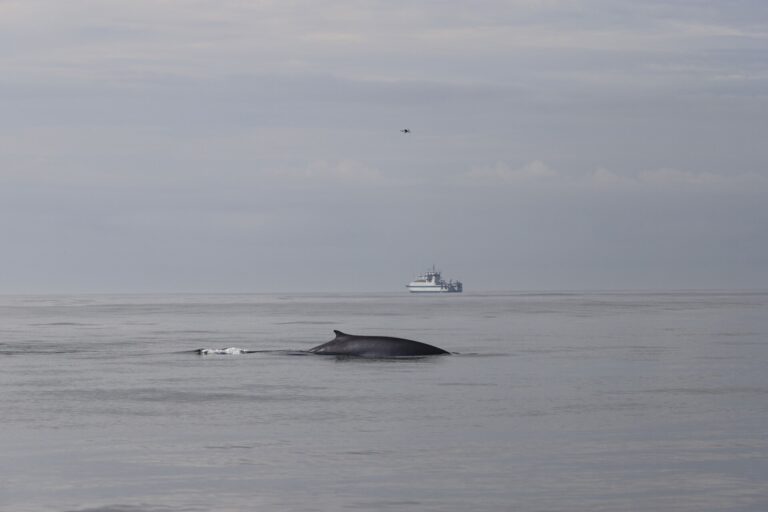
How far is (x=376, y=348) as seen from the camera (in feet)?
167

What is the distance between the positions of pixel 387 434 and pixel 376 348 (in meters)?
25.0

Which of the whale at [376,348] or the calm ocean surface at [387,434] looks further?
the whale at [376,348]

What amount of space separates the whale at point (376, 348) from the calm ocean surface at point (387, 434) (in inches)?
80.0

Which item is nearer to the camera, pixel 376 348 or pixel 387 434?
pixel 387 434

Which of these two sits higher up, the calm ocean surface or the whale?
the whale

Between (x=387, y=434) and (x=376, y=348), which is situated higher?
(x=376, y=348)

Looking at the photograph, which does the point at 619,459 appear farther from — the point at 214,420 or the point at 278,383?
the point at 278,383

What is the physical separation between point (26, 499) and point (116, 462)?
3680 mm

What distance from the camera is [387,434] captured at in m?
25.8

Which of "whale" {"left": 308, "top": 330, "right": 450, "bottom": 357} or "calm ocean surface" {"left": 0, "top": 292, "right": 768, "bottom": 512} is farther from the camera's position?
"whale" {"left": 308, "top": 330, "right": 450, "bottom": 357}

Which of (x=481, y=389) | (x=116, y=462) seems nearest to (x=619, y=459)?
(x=116, y=462)

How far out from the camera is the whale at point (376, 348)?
1992 inches

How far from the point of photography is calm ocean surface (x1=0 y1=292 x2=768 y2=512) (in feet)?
61.0

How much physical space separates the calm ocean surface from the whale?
6.67ft
